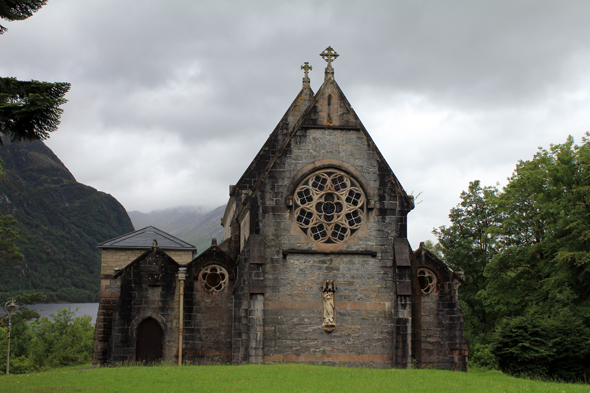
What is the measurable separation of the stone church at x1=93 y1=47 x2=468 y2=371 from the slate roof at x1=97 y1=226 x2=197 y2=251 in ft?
24.2

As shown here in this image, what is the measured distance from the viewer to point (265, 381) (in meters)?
14.2

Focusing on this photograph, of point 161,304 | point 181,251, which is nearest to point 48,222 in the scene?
point 181,251

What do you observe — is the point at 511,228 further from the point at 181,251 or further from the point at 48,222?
the point at 48,222

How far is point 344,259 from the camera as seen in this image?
19.5 m

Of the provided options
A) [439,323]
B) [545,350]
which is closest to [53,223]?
[439,323]

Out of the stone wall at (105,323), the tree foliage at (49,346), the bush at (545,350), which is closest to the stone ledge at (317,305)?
the bush at (545,350)

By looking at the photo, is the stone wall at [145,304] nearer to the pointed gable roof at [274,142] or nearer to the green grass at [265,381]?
the green grass at [265,381]

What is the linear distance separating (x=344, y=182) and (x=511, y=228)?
17.6 metres

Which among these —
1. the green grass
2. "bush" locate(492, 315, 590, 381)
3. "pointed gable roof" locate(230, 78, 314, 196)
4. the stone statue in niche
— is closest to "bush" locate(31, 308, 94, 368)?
"pointed gable roof" locate(230, 78, 314, 196)

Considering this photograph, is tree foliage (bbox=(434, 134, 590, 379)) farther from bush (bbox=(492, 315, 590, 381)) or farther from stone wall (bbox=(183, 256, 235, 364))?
stone wall (bbox=(183, 256, 235, 364))

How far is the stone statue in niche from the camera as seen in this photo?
18875 mm

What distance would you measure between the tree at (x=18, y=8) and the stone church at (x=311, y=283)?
914cm

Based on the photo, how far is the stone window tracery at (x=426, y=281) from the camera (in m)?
20.8

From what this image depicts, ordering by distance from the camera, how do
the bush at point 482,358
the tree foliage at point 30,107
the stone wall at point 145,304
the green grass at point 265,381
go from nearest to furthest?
the tree foliage at point 30,107 < the green grass at point 265,381 < the stone wall at point 145,304 < the bush at point 482,358
